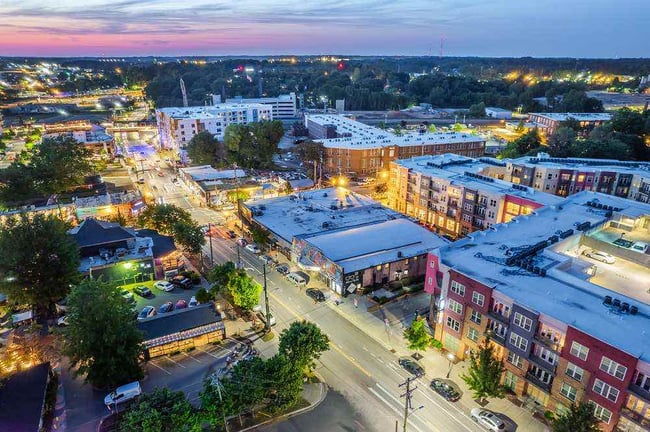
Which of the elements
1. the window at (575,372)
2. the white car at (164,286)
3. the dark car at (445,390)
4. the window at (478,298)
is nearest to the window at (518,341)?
the window at (575,372)

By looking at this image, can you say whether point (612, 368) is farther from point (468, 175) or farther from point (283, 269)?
point (468, 175)

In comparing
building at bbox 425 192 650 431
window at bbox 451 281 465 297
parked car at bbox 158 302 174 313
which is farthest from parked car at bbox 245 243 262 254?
window at bbox 451 281 465 297

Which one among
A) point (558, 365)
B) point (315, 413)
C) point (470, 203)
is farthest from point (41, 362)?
point (470, 203)

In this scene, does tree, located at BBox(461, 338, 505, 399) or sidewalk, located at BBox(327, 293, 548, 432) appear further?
sidewalk, located at BBox(327, 293, 548, 432)

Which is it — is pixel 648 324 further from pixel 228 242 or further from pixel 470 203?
pixel 228 242

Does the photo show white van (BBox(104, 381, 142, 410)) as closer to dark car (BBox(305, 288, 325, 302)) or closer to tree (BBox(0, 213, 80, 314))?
tree (BBox(0, 213, 80, 314))

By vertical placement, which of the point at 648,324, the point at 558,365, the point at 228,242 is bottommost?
the point at 228,242

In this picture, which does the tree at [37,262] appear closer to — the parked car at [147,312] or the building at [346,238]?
the parked car at [147,312]
